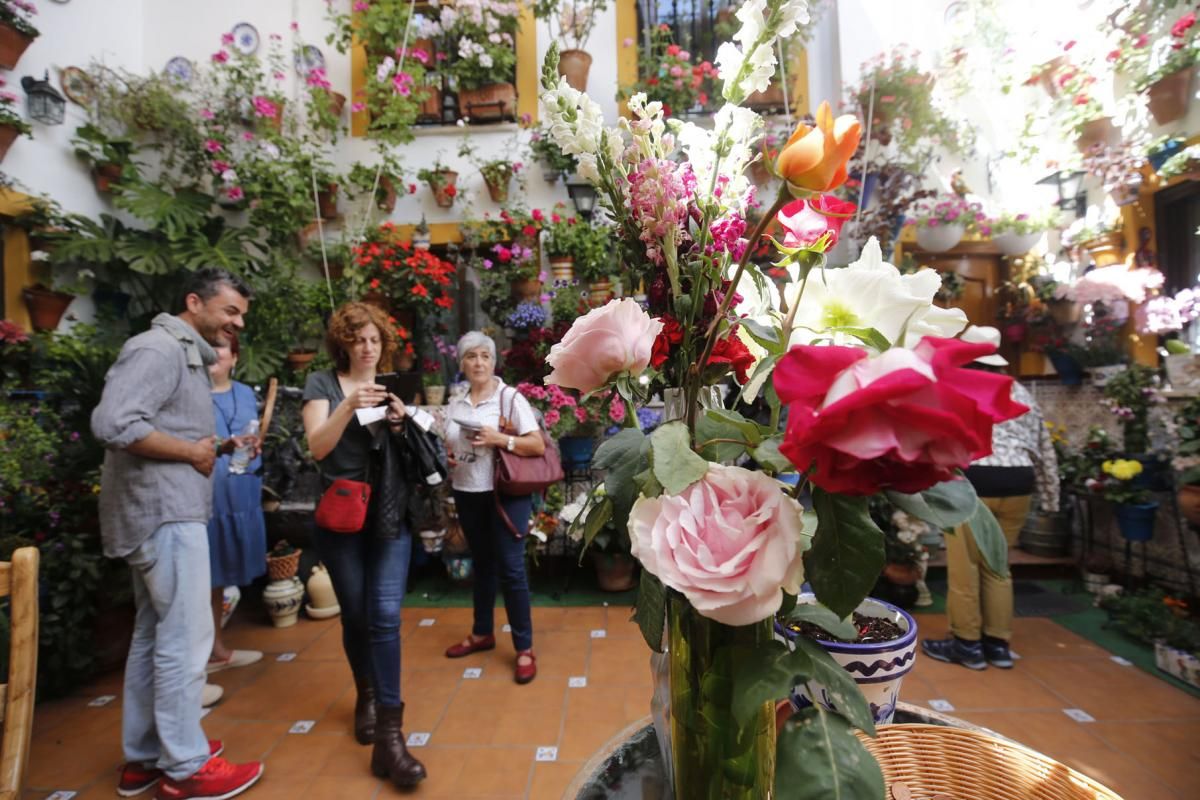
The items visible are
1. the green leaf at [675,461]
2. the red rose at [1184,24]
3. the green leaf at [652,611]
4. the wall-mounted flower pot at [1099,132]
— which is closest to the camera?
the green leaf at [675,461]

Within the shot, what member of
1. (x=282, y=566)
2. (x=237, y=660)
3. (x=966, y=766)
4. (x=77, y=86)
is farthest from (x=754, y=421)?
(x=77, y=86)

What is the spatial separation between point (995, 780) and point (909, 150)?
4479mm

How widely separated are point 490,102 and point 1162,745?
5172 millimetres

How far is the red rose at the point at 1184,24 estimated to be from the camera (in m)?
3.10

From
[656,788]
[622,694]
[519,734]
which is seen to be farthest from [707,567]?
[622,694]

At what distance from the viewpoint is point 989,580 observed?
2.76m

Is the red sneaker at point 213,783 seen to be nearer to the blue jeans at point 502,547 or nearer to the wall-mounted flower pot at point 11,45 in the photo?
the blue jeans at point 502,547

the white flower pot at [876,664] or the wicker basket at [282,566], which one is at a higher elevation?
the white flower pot at [876,664]

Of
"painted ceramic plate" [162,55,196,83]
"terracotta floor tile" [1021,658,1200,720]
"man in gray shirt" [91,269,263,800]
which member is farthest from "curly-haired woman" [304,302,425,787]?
"painted ceramic plate" [162,55,196,83]

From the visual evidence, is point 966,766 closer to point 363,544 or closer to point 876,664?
point 876,664

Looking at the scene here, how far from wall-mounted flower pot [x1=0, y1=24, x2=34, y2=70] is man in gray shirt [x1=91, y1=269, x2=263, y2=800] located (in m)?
2.70

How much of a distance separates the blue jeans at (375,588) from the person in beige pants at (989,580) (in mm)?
2457

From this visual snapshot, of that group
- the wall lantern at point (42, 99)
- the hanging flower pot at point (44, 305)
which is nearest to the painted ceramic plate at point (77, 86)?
the wall lantern at point (42, 99)

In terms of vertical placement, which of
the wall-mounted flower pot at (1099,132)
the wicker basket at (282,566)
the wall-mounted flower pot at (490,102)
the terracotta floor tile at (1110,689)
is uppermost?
the wall-mounted flower pot at (490,102)
